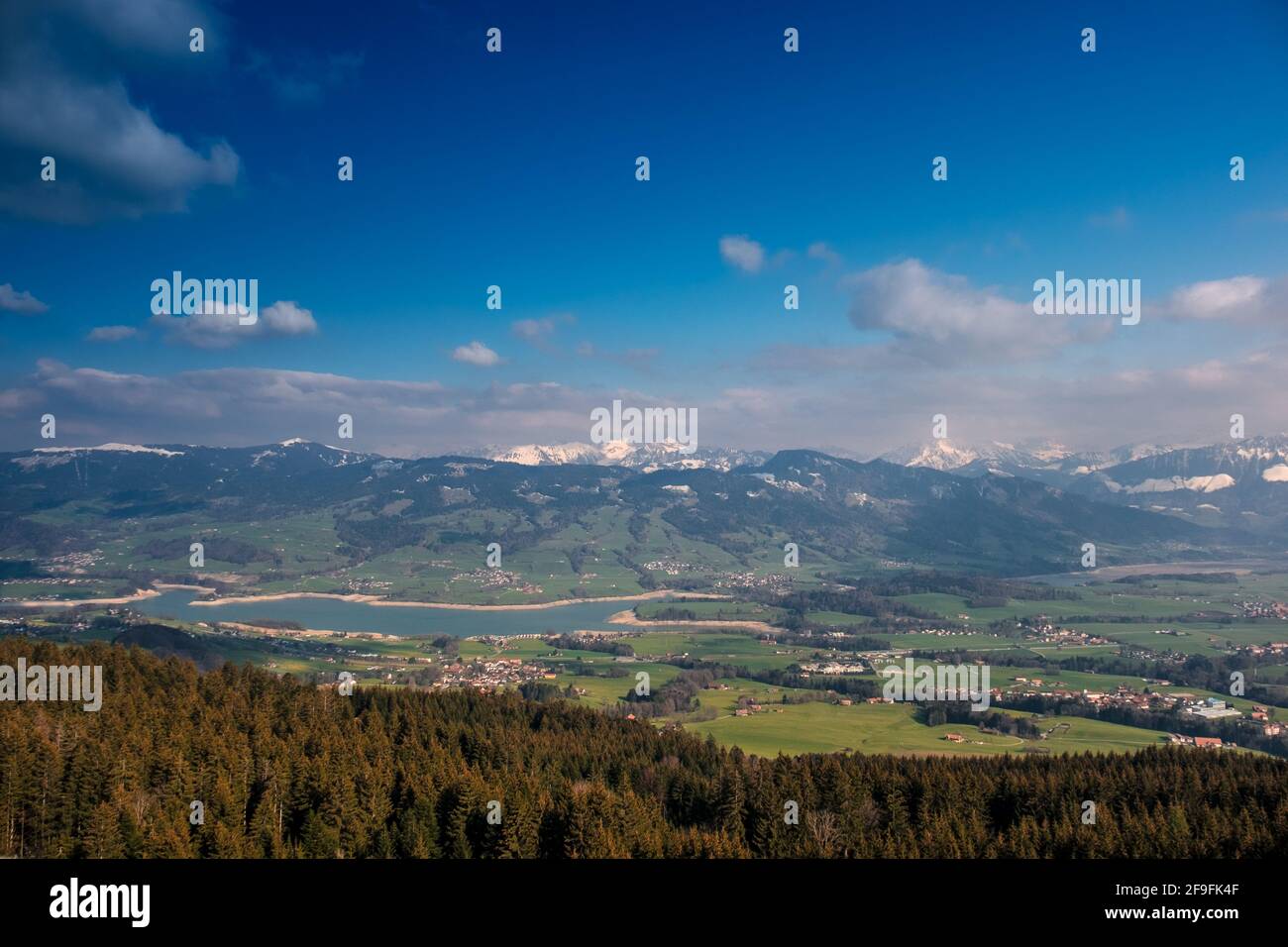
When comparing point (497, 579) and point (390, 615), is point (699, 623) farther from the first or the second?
point (497, 579)

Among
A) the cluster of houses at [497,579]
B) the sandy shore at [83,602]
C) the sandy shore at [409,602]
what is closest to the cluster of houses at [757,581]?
the sandy shore at [409,602]

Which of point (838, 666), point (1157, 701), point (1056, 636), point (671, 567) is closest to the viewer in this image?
point (1157, 701)

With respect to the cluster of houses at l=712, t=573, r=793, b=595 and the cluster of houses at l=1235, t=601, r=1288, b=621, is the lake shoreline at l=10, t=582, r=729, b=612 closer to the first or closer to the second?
the cluster of houses at l=712, t=573, r=793, b=595

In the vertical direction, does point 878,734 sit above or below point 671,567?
below

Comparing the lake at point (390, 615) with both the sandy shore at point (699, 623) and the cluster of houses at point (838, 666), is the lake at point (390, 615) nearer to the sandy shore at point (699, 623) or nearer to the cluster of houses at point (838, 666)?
the sandy shore at point (699, 623)

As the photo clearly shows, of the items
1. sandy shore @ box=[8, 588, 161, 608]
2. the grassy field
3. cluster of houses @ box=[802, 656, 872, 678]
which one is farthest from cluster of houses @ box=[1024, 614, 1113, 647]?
sandy shore @ box=[8, 588, 161, 608]

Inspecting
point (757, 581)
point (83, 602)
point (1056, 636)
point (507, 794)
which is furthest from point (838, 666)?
point (83, 602)
